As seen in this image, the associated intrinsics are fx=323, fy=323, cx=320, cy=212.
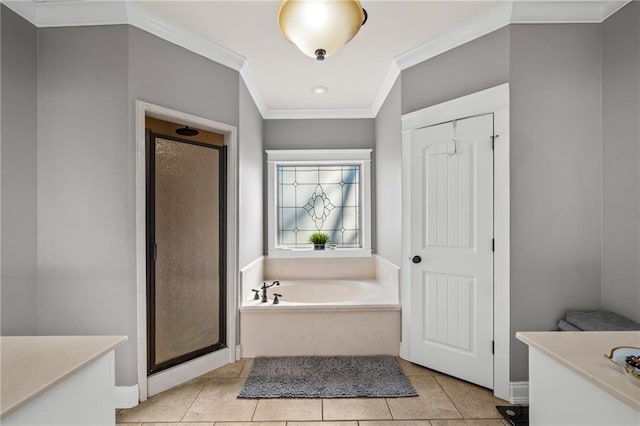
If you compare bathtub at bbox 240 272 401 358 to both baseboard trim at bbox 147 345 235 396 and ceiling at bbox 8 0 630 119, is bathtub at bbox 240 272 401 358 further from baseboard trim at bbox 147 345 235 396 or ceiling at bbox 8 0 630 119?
ceiling at bbox 8 0 630 119

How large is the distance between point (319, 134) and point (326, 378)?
282 cm

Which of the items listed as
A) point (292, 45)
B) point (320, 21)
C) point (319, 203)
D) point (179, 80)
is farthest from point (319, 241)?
point (320, 21)

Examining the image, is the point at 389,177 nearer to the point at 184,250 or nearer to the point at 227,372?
the point at 184,250

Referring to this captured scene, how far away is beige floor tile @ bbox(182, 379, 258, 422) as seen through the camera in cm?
205

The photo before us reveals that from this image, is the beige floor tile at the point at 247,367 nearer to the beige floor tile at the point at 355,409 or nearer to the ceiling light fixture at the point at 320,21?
the beige floor tile at the point at 355,409

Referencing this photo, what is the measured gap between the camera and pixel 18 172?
204cm

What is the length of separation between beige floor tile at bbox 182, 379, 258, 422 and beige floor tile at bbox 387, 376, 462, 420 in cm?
95

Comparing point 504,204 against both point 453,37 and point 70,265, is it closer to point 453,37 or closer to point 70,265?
point 453,37

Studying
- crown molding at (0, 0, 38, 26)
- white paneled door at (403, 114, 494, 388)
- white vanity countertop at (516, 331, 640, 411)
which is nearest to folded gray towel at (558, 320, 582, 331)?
white paneled door at (403, 114, 494, 388)

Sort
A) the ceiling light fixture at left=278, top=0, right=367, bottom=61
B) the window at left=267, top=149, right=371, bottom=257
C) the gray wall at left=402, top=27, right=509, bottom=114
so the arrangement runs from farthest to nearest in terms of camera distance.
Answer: the window at left=267, top=149, right=371, bottom=257, the gray wall at left=402, top=27, right=509, bottom=114, the ceiling light fixture at left=278, top=0, right=367, bottom=61

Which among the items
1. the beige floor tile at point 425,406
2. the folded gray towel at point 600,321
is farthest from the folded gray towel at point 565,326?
the beige floor tile at point 425,406

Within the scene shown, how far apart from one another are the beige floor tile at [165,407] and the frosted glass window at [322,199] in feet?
7.37

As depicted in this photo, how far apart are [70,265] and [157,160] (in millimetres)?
899

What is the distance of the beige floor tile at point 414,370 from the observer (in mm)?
2566
